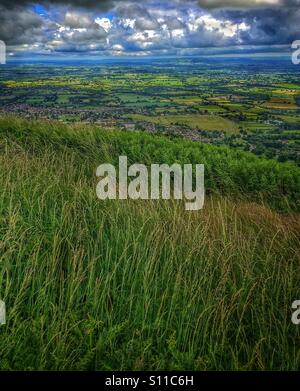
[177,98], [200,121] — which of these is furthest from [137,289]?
[177,98]

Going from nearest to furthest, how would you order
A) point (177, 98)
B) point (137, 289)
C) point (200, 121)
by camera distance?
point (137, 289) → point (200, 121) → point (177, 98)

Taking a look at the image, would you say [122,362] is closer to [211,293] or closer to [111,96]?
[211,293]

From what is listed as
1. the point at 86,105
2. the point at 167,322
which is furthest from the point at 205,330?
the point at 86,105

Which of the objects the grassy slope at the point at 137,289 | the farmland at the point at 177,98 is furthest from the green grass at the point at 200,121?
the grassy slope at the point at 137,289

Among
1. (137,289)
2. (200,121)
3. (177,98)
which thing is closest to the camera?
(137,289)

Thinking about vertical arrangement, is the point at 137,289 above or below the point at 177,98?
below

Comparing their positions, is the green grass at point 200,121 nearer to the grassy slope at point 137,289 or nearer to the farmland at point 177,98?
the farmland at point 177,98

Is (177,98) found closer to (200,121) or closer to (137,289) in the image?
(200,121)

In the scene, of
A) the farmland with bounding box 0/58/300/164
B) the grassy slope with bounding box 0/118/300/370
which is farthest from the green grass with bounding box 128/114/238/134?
the grassy slope with bounding box 0/118/300/370
